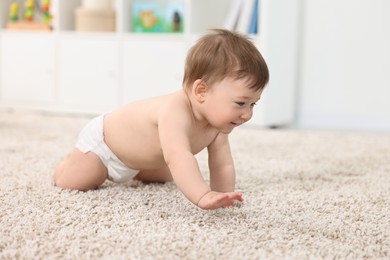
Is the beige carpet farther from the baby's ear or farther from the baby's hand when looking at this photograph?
the baby's ear

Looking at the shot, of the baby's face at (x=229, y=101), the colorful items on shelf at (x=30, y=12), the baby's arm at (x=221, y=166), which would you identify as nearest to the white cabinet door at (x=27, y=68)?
the colorful items on shelf at (x=30, y=12)

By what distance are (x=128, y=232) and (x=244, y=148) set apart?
968 mm

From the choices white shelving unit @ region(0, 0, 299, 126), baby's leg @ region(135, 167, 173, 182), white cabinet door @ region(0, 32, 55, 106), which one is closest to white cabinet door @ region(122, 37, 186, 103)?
white shelving unit @ region(0, 0, 299, 126)

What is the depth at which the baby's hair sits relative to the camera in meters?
0.94

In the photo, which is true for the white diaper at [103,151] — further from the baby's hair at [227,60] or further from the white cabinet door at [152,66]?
the white cabinet door at [152,66]

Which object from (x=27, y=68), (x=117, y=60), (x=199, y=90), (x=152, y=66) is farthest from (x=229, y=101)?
(x=27, y=68)

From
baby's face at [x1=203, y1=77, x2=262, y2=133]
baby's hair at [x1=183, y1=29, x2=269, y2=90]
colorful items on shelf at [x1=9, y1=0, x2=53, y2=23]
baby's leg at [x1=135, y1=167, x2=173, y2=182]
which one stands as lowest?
baby's leg at [x1=135, y1=167, x2=173, y2=182]

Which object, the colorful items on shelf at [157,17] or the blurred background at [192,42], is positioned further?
the colorful items on shelf at [157,17]

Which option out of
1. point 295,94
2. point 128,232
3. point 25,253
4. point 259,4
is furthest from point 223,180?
point 295,94

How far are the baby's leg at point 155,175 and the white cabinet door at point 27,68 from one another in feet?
5.61

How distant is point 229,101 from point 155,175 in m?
0.33

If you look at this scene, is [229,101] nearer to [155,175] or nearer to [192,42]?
[155,175]

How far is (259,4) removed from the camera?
2334mm

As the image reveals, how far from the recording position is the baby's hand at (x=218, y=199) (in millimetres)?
852
